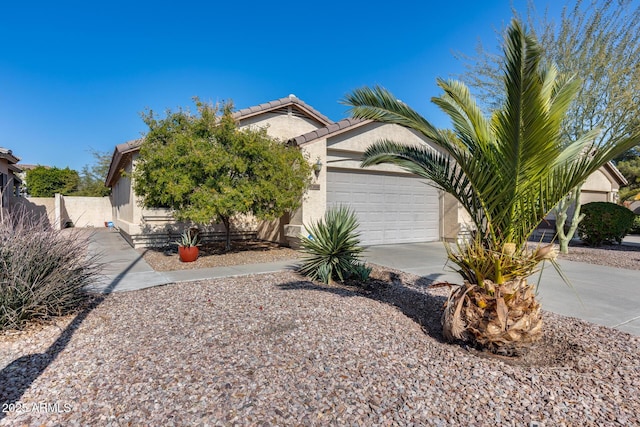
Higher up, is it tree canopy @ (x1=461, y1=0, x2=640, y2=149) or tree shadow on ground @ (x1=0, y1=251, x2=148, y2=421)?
tree canopy @ (x1=461, y1=0, x2=640, y2=149)

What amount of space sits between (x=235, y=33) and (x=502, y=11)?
855 centimetres

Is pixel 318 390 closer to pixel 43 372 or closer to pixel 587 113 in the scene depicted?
pixel 43 372

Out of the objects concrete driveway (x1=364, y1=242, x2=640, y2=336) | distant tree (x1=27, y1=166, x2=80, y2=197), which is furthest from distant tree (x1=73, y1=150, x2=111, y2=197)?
concrete driveway (x1=364, y1=242, x2=640, y2=336)

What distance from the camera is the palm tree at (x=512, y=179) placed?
3.41 m

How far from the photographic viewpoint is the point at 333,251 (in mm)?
7125

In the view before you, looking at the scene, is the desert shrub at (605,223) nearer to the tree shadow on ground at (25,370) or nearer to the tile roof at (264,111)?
the tile roof at (264,111)

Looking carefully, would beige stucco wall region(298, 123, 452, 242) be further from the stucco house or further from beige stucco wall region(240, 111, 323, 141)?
beige stucco wall region(240, 111, 323, 141)

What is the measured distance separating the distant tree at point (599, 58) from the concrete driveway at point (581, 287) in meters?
2.00

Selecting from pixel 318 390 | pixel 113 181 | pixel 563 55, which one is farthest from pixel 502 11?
pixel 113 181

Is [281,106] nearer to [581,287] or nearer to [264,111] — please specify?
[264,111]

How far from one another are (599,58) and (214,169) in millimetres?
10671

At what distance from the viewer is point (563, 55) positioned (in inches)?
408

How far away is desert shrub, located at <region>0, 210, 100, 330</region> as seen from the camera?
169 inches

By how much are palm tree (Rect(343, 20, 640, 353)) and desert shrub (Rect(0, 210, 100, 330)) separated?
16.0 feet
